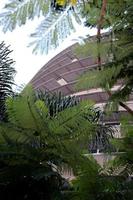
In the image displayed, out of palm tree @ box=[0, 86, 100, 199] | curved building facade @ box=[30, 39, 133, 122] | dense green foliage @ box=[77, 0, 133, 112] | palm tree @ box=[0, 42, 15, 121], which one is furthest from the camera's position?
palm tree @ box=[0, 42, 15, 121]

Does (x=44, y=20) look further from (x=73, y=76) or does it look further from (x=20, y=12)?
(x=73, y=76)

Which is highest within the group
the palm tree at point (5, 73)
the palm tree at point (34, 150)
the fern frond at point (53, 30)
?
the palm tree at point (5, 73)

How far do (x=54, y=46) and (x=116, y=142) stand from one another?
0.91m

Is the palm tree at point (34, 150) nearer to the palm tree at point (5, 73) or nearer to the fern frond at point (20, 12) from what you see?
the fern frond at point (20, 12)

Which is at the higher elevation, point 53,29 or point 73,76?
point 73,76

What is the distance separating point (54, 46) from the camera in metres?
1.56

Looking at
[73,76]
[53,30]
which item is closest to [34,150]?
[53,30]

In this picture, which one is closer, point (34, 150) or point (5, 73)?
point (34, 150)

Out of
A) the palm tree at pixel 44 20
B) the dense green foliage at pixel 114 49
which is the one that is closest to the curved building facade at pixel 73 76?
the dense green foliage at pixel 114 49

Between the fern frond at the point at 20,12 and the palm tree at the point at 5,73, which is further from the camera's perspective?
the palm tree at the point at 5,73

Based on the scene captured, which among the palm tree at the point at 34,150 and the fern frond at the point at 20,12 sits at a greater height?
the fern frond at the point at 20,12

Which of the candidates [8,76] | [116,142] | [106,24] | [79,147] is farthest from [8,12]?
[8,76]

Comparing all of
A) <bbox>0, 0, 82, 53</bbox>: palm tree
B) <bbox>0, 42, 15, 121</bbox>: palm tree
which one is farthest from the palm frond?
<bbox>0, 42, 15, 121</bbox>: palm tree

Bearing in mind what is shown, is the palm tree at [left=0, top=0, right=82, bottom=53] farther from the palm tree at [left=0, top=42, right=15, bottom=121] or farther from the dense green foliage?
the palm tree at [left=0, top=42, right=15, bottom=121]
